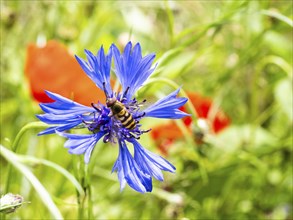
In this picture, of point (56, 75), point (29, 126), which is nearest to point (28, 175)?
point (29, 126)

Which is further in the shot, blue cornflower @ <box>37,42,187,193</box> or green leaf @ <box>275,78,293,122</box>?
green leaf @ <box>275,78,293,122</box>

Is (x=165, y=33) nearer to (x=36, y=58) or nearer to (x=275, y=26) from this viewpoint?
(x=275, y=26)

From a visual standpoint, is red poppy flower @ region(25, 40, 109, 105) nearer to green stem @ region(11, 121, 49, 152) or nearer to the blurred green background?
the blurred green background

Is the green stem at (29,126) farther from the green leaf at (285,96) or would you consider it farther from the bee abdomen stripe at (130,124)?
the green leaf at (285,96)

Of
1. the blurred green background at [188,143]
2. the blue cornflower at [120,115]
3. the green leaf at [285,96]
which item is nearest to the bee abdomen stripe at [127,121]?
the blue cornflower at [120,115]

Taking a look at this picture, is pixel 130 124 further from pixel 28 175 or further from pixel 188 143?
pixel 188 143

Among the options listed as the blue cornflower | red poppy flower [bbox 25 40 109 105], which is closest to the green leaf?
red poppy flower [bbox 25 40 109 105]

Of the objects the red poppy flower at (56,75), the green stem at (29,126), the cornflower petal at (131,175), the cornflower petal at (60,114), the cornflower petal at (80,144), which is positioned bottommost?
the cornflower petal at (131,175)

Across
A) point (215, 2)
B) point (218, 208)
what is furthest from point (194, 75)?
point (218, 208)
